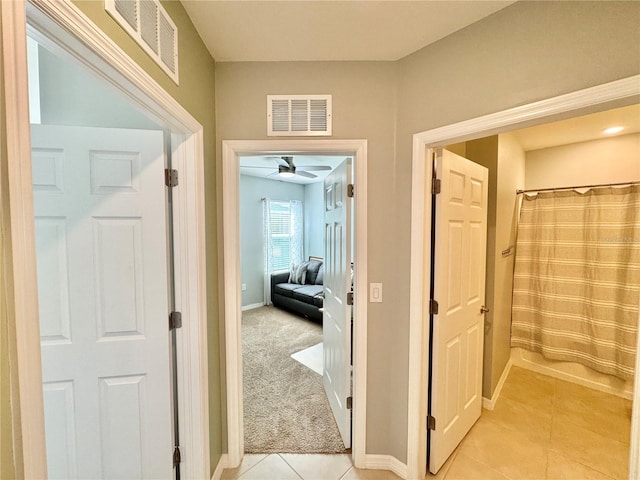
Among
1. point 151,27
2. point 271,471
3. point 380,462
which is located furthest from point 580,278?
point 151,27

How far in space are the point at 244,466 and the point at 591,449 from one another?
2.45m

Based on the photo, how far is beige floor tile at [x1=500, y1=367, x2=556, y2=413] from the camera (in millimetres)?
2287

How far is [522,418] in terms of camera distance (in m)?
2.09

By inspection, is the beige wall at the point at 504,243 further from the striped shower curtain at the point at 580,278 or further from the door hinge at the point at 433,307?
the door hinge at the point at 433,307

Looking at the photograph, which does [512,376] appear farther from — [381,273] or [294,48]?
[294,48]

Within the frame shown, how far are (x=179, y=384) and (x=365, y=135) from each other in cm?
173

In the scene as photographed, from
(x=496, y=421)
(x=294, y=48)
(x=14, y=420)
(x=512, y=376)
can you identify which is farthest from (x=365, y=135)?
(x=512, y=376)

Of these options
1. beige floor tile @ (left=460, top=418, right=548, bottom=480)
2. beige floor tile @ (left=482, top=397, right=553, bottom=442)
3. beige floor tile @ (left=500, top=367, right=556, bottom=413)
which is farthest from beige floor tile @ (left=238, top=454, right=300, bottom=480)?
beige floor tile @ (left=500, top=367, right=556, bottom=413)

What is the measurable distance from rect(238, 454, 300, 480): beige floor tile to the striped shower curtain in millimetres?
2677

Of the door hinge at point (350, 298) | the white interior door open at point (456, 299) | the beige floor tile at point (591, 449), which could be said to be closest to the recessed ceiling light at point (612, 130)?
the white interior door open at point (456, 299)

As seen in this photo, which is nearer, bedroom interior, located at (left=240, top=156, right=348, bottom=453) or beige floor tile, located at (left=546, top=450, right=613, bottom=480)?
beige floor tile, located at (left=546, top=450, right=613, bottom=480)

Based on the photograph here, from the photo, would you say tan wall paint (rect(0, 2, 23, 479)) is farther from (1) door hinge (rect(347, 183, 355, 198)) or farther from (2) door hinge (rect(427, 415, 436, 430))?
(2) door hinge (rect(427, 415, 436, 430))

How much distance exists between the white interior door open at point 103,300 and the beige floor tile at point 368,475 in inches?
41.4

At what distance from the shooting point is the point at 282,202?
537 centimetres
